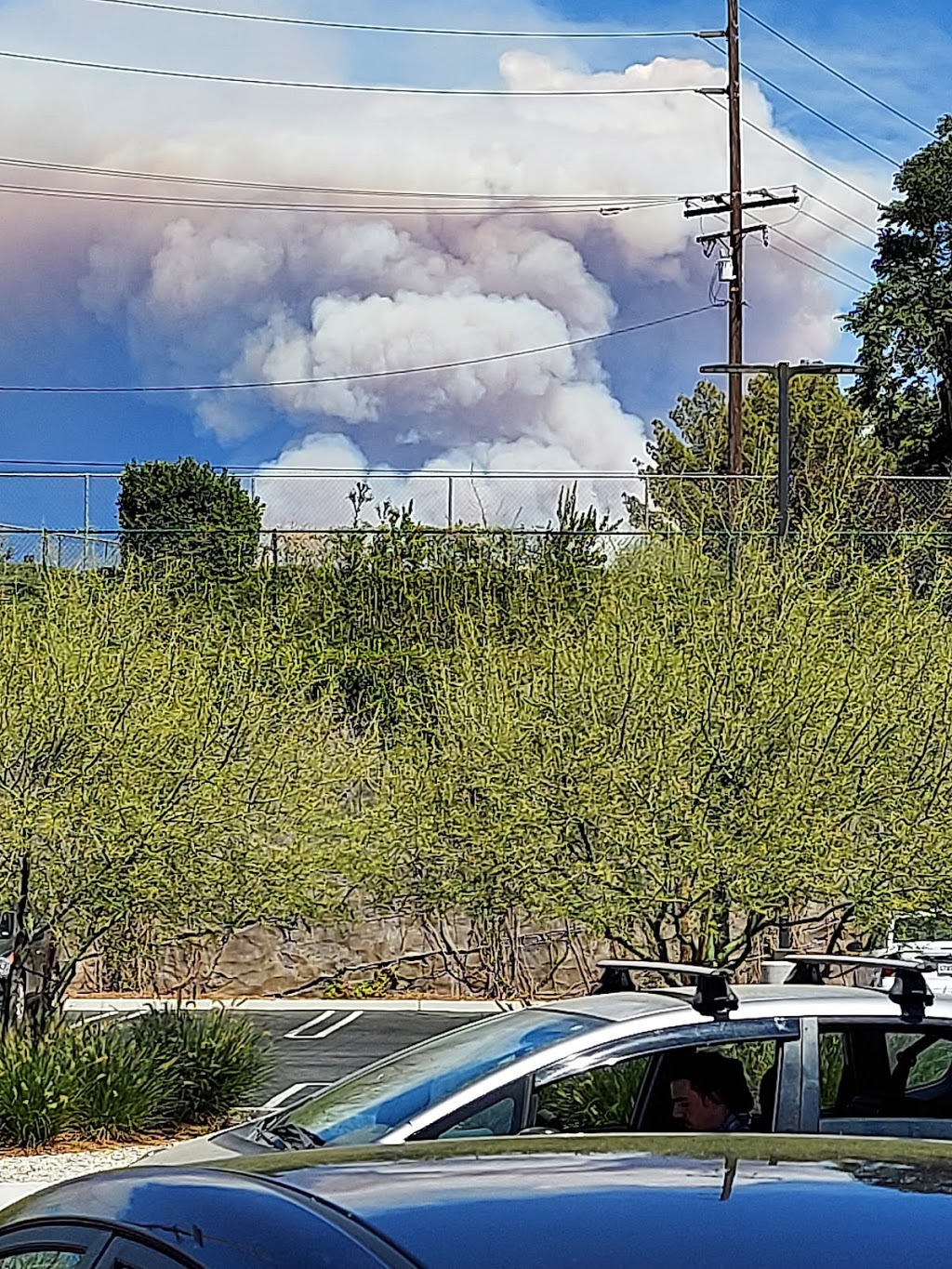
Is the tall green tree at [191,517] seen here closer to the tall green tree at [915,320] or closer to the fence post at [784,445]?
the fence post at [784,445]

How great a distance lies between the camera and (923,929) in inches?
648

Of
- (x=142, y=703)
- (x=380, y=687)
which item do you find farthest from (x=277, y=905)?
(x=380, y=687)

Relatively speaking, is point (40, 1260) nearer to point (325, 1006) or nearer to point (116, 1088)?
point (116, 1088)

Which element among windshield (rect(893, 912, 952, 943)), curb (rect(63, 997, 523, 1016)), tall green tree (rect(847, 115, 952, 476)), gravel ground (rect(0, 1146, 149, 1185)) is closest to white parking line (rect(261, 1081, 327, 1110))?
gravel ground (rect(0, 1146, 149, 1185))

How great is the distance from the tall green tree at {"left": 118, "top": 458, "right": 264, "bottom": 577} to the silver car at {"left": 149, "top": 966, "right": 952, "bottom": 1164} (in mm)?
15127

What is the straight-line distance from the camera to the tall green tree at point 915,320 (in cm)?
4841

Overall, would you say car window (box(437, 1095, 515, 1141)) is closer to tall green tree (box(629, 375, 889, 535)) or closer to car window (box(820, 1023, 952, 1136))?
car window (box(820, 1023, 952, 1136))

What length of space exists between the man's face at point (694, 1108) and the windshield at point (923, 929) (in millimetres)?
9139

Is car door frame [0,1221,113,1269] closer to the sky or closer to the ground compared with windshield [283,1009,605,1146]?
closer to the sky

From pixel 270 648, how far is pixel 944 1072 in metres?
12.5

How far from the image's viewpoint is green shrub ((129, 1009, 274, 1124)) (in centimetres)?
1348

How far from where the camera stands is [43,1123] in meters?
12.4

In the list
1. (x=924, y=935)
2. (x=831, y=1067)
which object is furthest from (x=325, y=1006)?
(x=831, y=1067)

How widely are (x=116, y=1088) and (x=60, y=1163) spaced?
1.15 metres
